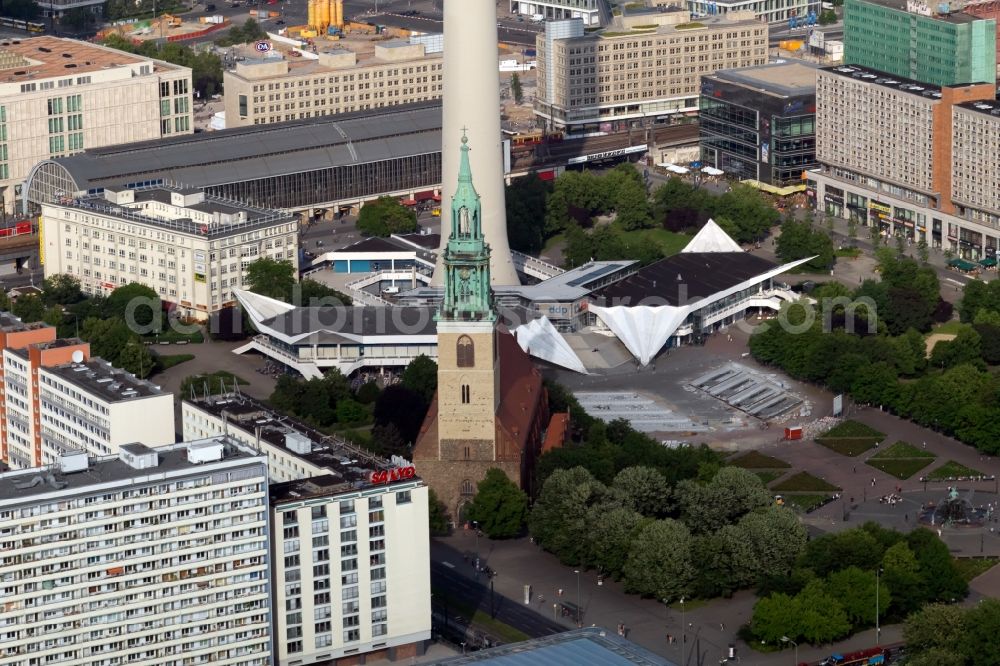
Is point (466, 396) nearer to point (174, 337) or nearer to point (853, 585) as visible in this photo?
point (853, 585)

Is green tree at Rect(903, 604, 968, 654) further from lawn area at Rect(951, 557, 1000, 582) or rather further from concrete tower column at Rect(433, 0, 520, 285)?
concrete tower column at Rect(433, 0, 520, 285)

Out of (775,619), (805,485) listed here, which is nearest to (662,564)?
(775,619)

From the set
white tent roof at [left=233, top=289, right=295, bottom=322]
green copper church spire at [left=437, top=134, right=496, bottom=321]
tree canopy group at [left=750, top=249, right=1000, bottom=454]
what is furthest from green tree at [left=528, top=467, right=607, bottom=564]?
white tent roof at [left=233, top=289, right=295, bottom=322]

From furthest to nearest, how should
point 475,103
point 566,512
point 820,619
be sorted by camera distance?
1. point 475,103
2. point 566,512
3. point 820,619

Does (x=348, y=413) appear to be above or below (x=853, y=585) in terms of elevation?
below

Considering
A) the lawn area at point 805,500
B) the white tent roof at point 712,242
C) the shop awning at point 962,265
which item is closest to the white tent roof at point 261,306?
the white tent roof at point 712,242

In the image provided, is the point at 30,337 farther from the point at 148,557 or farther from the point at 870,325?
the point at 870,325
